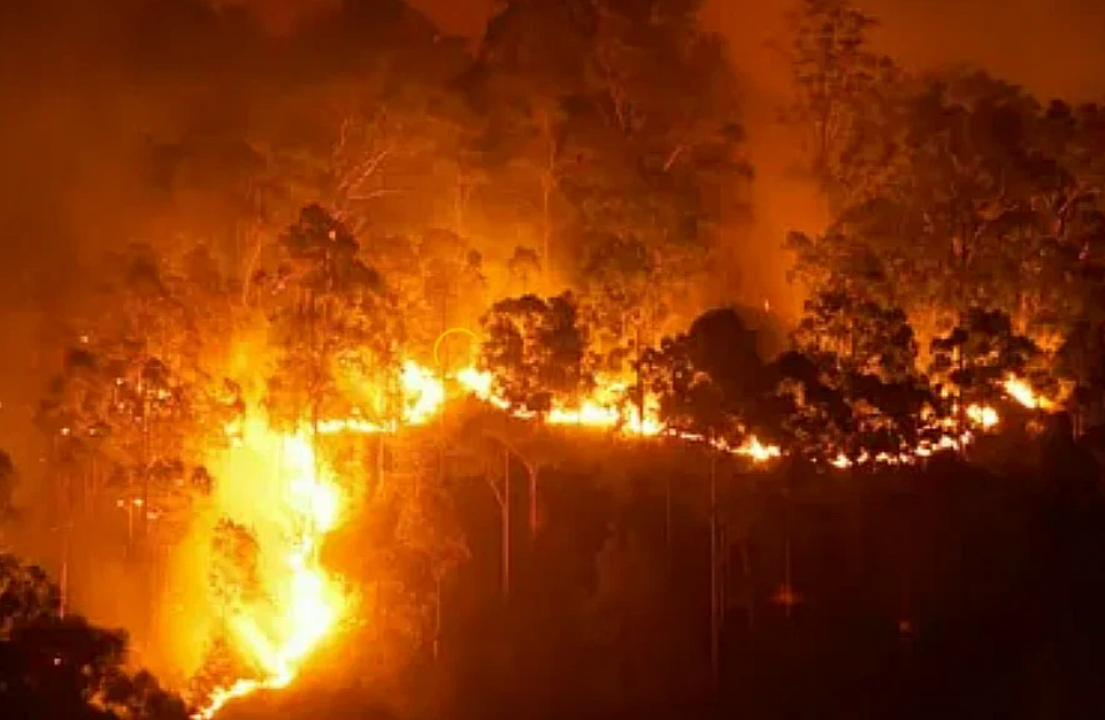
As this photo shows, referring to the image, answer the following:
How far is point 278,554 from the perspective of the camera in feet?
A: 81.9

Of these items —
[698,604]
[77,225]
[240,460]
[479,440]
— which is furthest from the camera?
[77,225]

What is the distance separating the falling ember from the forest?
0.22 ft

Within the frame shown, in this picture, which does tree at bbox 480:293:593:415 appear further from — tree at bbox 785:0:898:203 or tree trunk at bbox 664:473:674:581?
tree at bbox 785:0:898:203

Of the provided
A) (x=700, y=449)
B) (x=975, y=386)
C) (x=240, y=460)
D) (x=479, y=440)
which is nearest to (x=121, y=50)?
(x=240, y=460)

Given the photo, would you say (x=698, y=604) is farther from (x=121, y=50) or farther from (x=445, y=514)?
(x=121, y=50)

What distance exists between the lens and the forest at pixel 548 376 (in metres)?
22.0

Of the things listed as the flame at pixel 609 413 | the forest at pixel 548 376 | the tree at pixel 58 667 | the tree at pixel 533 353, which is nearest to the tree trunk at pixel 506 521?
the forest at pixel 548 376

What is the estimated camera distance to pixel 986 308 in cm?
2530

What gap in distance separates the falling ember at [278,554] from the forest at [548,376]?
0.22ft

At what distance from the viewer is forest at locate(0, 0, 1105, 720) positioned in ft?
72.1

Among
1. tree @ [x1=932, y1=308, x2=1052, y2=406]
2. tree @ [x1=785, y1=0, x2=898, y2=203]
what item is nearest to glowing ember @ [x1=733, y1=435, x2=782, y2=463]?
tree @ [x1=932, y1=308, x2=1052, y2=406]

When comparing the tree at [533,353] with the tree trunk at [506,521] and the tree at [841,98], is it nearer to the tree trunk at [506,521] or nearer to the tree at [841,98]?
the tree trunk at [506,521]

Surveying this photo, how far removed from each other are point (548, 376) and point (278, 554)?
506 cm

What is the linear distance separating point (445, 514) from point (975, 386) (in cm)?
723
